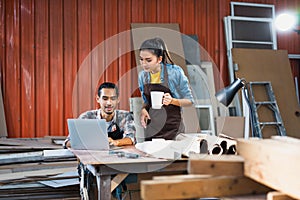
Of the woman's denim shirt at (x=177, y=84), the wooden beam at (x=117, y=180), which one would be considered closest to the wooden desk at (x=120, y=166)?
the wooden beam at (x=117, y=180)

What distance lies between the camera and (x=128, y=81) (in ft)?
16.3

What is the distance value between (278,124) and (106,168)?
365 centimetres

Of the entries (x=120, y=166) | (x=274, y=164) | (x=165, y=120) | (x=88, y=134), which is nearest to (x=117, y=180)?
(x=120, y=166)

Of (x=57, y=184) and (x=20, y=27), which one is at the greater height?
(x=20, y=27)

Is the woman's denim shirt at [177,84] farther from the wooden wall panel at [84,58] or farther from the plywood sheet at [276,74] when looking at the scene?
the plywood sheet at [276,74]

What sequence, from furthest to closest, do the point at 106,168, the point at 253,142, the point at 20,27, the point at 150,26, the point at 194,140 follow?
1. the point at 150,26
2. the point at 20,27
3. the point at 194,140
4. the point at 106,168
5. the point at 253,142

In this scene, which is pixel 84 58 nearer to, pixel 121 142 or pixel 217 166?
pixel 121 142

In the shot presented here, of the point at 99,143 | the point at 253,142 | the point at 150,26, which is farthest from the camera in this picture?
the point at 150,26

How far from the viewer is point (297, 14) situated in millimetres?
5832

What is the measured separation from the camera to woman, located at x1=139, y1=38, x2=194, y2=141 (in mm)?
2939

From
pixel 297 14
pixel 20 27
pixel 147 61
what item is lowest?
pixel 147 61

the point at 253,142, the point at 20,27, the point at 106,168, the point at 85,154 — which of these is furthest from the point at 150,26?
the point at 253,142

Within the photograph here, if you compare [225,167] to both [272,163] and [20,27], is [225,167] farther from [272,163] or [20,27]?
[20,27]

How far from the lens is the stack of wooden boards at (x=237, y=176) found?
34.3 inches
